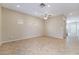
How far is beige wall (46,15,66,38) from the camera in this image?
217 cm

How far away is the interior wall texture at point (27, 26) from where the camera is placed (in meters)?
2.14

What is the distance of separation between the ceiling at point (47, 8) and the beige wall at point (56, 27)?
106mm

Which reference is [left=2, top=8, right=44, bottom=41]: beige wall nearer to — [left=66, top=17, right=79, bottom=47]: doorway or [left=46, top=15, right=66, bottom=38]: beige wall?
[left=46, top=15, right=66, bottom=38]: beige wall

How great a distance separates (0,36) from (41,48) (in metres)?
0.74

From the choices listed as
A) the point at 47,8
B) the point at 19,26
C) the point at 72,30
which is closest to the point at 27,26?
the point at 19,26

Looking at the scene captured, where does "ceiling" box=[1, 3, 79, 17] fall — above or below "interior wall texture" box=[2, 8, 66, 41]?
above

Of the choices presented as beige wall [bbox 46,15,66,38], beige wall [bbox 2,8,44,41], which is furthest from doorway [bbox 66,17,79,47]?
beige wall [bbox 2,8,44,41]

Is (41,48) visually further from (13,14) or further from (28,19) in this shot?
(13,14)

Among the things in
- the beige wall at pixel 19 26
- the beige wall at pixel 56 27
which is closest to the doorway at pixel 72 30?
the beige wall at pixel 56 27

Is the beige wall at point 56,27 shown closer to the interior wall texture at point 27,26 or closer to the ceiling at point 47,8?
the interior wall texture at point 27,26

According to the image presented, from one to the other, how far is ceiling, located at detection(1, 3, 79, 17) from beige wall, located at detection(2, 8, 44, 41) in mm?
89

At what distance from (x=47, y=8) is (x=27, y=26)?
475 millimetres

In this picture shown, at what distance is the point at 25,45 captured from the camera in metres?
2.18
